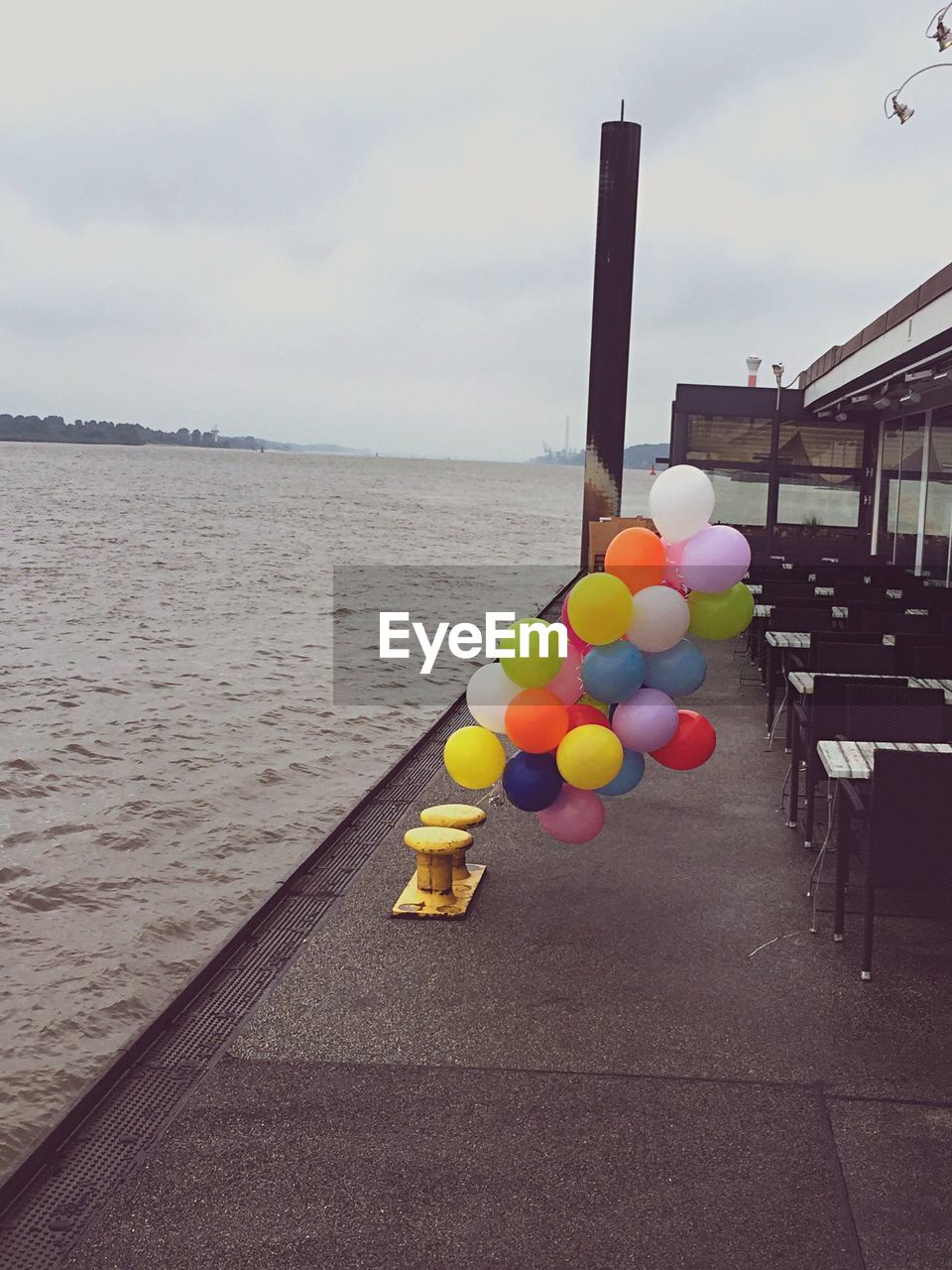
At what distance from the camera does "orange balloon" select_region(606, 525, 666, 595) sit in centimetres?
493

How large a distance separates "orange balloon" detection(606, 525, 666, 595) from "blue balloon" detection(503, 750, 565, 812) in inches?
33.7

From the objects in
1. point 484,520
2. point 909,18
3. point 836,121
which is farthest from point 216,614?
point 484,520

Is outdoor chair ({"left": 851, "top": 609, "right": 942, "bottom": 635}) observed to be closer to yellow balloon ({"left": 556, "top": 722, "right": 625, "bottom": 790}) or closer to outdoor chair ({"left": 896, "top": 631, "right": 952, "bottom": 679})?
outdoor chair ({"left": 896, "top": 631, "right": 952, "bottom": 679})

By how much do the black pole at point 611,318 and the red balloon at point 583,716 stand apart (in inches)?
523

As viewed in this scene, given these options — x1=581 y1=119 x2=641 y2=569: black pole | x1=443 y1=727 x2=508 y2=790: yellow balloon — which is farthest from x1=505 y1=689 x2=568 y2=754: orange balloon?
x1=581 y1=119 x2=641 y2=569: black pole

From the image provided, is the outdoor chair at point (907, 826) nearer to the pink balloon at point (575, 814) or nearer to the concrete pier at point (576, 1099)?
the concrete pier at point (576, 1099)

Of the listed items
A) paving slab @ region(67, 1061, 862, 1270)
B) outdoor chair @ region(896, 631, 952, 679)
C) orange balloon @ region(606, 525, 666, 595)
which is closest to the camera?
paving slab @ region(67, 1061, 862, 1270)

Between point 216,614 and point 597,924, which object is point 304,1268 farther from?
point 216,614

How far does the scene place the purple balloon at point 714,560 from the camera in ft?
16.0

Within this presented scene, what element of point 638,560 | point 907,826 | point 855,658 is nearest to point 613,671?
point 638,560

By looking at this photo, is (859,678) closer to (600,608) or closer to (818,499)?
(600,608)

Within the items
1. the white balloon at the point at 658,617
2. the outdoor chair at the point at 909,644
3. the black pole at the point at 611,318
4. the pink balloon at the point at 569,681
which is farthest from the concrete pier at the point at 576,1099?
the black pole at the point at 611,318

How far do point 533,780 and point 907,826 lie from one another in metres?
1.55

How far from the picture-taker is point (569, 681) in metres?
4.93
